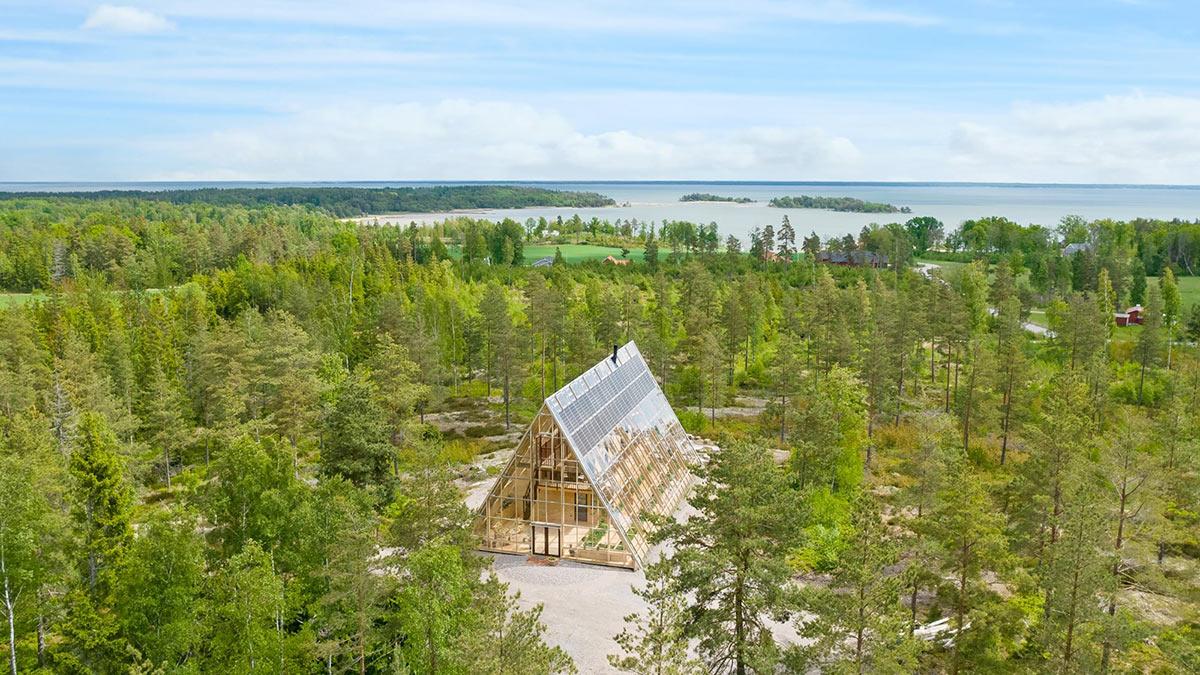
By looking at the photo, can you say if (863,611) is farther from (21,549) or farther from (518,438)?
(518,438)

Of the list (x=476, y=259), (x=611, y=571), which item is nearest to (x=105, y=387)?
(x=611, y=571)

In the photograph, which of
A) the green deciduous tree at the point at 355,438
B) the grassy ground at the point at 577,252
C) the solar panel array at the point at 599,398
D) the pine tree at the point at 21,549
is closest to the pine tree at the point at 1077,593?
the solar panel array at the point at 599,398

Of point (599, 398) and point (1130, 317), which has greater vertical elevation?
point (1130, 317)

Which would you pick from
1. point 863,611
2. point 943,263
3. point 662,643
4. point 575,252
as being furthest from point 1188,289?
point 662,643

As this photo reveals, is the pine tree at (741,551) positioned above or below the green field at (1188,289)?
below

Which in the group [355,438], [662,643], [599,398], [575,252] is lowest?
[662,643]

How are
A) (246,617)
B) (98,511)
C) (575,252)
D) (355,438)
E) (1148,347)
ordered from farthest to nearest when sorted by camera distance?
(575,252) < (1148,347) < (355,438) < (98,511) < (246,617)

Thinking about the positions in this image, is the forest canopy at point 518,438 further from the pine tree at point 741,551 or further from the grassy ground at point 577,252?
the grassy ground at point 577,252

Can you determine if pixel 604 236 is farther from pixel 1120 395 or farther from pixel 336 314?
pixel 1120 395
